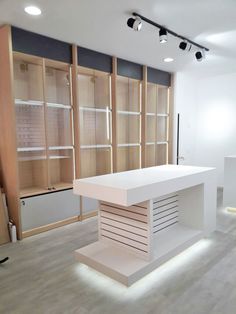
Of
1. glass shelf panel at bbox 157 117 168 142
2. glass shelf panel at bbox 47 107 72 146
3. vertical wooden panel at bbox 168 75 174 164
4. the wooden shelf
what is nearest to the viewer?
the wooden shelf

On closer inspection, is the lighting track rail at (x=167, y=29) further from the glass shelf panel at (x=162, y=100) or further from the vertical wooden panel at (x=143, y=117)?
the glass shelf panel at (x=162, y=100)

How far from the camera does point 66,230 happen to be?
3797mm

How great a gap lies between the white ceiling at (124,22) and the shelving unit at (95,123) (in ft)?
1.98

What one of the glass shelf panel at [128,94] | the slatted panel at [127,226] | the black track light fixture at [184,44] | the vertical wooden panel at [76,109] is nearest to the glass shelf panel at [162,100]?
the glass shelf panel at [128,94]

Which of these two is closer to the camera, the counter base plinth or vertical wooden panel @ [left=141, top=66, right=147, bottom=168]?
the counter base plinth

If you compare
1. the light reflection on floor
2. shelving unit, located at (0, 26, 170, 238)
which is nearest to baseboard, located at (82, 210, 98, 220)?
shelving unit, located at (0, 26, 170, 238)

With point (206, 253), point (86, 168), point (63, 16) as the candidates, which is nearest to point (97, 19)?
point (63, 16)

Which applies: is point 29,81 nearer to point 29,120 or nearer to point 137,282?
point 29,120

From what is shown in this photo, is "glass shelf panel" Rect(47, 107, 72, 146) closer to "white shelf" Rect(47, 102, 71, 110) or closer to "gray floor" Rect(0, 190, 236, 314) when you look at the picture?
"white shelf" Rect(47, 102, 71, 110)

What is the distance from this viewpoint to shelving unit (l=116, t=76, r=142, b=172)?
511cm

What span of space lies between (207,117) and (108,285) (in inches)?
215

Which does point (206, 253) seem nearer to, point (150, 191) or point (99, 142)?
point (150, 191)

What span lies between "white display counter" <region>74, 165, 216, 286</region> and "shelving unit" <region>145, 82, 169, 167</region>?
2285mm

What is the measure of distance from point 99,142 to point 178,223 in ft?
6.93
